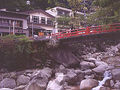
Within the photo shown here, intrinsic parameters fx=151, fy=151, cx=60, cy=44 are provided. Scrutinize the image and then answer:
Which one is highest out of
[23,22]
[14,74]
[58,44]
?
[23,22]

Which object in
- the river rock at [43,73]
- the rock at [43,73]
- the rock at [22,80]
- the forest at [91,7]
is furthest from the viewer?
the rock at [22,80]

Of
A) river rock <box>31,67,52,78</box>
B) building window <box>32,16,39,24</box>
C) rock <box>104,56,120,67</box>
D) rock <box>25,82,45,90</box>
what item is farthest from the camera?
building window <box>32,16,39,24</box>

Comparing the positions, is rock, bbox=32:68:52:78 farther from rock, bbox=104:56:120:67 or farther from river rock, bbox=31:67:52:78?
rock, bbox=104:56:120:67

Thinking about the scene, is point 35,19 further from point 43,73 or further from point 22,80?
point 22,80

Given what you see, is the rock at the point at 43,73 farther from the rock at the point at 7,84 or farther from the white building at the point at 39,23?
the white building at the point at 39,23

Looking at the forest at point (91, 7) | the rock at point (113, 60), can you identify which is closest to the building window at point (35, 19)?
the forest at point (91, 7)

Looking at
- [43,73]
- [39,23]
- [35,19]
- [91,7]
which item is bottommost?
[43,73]

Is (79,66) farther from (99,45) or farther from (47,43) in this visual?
(99,45)

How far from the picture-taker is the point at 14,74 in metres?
17.6

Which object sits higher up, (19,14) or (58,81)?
(19,14)

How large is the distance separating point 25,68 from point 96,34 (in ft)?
32.5

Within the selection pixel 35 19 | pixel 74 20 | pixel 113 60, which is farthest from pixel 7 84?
pixel 35 19

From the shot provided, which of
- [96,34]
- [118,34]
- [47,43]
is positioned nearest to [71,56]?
[47,43]

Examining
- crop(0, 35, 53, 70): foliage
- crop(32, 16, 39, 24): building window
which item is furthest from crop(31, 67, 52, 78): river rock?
crop(32, 16, 39, 24): building window
